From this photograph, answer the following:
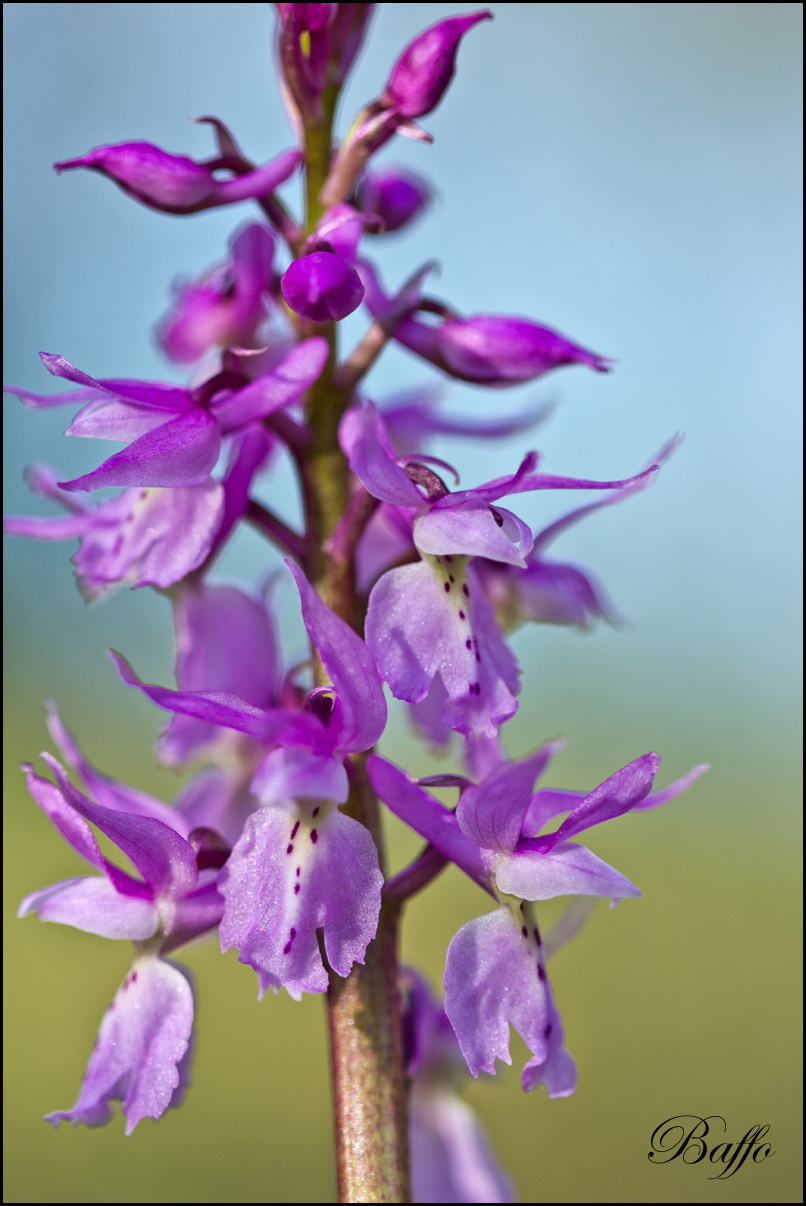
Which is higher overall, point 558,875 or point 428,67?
point 428,67

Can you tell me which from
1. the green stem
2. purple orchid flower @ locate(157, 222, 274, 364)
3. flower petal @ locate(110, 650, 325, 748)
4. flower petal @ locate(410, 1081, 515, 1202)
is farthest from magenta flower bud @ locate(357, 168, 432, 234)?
flower petal @ locate(410, 1081, 515, 1202)

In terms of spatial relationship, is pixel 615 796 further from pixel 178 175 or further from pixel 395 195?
pixel 395 195

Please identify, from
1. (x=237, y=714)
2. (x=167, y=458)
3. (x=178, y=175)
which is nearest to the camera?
(x=237, y=714)

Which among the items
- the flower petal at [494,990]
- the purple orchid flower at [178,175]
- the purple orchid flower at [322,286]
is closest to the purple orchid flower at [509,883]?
the flower petal at [494,990]

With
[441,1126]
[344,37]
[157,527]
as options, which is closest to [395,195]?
[344,37]

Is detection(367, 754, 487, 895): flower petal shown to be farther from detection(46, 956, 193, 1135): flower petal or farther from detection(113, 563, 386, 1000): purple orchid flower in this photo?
detection(46, 956, 193, 1135): flower petal

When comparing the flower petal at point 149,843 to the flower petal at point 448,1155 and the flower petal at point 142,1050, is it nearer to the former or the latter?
the flower petal at point 142,1050
